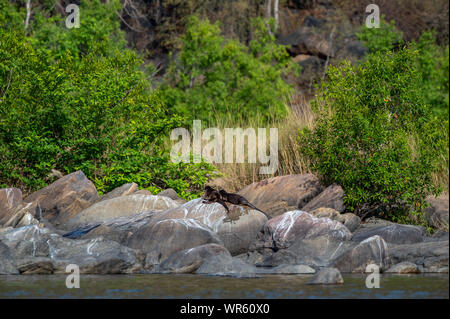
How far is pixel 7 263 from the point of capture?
10.0 metres

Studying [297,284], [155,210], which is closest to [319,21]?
[155,210]

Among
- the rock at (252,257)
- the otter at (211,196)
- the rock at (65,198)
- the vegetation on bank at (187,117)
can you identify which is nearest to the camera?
the rock at (252,257)

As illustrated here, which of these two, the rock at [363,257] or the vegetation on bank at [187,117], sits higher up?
the vegetation on bank at [187,117]

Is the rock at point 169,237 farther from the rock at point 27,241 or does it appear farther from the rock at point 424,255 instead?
the rock at point 424,255

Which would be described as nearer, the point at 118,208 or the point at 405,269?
the point at 405,269

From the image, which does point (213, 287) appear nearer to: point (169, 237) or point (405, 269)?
point (169, 237)

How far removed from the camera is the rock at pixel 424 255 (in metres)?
9.80

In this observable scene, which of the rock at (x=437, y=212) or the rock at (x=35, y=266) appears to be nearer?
the rock at (x=35, y=266)

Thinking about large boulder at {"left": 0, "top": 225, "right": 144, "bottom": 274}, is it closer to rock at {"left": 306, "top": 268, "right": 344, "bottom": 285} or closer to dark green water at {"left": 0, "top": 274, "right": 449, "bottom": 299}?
dark green water at {"left": 0, "top": 274, "right": 449, "bottom": 299}

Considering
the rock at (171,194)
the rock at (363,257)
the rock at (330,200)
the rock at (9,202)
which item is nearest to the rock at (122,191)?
the rock at (171,194)

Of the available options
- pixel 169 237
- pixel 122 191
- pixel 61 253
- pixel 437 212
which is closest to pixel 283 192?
pixel 437 212

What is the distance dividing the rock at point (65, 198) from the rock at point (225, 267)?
4.07 m

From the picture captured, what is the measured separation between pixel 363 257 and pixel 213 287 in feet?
8.19
